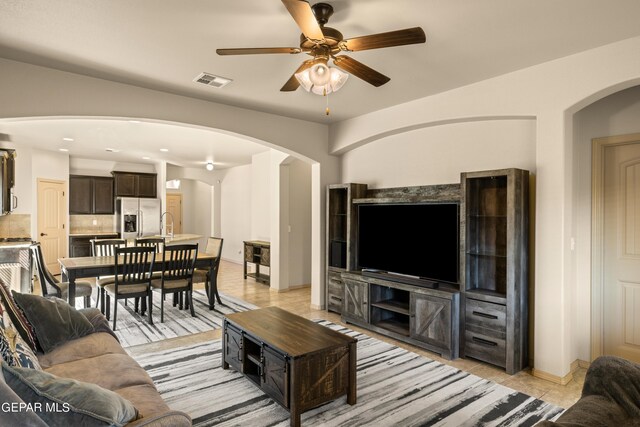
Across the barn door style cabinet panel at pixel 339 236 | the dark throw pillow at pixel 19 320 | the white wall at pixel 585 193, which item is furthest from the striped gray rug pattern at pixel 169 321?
the white wall at pixel 585 193

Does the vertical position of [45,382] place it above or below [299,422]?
above

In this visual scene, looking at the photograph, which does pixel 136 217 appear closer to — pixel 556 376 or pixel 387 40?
pixel 387 40

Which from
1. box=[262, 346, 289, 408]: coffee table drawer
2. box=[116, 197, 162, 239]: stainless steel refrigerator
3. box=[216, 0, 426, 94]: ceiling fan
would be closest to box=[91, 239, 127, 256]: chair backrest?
box=[116, 197, 162, 239]: stainless steel refrigerator

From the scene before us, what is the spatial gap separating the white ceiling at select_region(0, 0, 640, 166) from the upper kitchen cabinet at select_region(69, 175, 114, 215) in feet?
19.5

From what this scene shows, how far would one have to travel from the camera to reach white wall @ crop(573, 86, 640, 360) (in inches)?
133

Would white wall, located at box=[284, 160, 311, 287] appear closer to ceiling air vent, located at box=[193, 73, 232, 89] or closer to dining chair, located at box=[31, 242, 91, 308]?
ceiling air vent, located at box=[193, 73, 232, 89]

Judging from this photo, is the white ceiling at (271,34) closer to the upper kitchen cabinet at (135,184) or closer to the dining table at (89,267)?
the dining table at (89,267)

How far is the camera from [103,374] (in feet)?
6.81

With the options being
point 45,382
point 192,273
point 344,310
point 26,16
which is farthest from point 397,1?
point 192,273

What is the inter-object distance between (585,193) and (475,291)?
139 cm

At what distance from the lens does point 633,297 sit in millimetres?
3256

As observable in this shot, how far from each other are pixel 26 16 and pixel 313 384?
3.14 meters

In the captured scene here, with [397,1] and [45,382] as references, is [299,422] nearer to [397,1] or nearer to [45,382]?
[45,382]

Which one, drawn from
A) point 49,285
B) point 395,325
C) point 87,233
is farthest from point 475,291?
point 87,233
